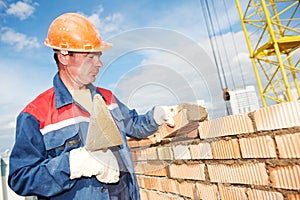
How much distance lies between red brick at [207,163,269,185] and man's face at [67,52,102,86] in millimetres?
1064

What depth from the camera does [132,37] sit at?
1.41 metres

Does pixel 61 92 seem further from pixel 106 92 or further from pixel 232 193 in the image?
pixel 232 193

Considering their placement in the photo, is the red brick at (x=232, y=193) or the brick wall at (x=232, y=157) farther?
the red brick at (x=232, y=193)

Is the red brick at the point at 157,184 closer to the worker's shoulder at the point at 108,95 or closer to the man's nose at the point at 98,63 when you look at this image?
the worker's shoulder at the point at 108,95

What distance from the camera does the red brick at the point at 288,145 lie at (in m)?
1.38

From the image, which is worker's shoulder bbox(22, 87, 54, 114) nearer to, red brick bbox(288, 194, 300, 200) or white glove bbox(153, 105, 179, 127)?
white glove bbox(153, 105, 179, 127)

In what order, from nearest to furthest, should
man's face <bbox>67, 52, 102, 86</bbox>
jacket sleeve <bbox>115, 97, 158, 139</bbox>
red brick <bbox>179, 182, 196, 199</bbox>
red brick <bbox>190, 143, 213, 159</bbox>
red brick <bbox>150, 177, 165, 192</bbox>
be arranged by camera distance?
1. man's face <bbox>67, 52, 102, 86</bbox>
2. jacket sleeve <bbox>115, 97, 158, 139</bbox>
3. red brick <bbox>190, 143, 213, 159</bbox>
4. red brick <bbox>179, 182, 196, 199</bbox>
5. red brick <bbox>150, 177, 165, 192</bbox>

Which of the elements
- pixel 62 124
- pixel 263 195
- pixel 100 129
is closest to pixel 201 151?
pixel 263 195

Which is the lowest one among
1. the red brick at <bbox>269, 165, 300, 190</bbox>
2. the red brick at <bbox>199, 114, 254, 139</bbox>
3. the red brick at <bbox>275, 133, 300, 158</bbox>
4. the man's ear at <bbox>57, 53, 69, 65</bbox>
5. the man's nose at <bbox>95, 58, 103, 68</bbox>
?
the red brick at <bbox>269, 165, 300, 190</bbox>

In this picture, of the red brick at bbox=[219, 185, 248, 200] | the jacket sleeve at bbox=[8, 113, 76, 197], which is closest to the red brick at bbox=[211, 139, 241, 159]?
the red brick at bbox=[219, 185, 248, 200]

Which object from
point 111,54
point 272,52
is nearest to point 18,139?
point 111,54

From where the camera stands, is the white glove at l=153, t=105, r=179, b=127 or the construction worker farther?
the white glove at l=153, t=105, r=179, b=127

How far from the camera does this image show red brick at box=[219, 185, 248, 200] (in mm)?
1695

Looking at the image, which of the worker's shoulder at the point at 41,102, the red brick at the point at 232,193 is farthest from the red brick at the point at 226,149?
the worker's shoulder at the point at 41,102
